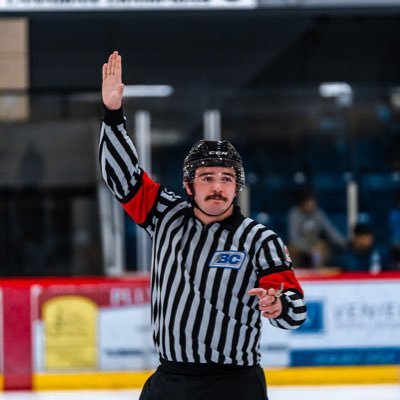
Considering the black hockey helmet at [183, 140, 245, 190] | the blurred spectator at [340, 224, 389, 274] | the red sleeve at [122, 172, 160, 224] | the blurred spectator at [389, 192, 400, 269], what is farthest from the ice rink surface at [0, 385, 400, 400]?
the black hockey helmet at [183, 140, 245, 190]

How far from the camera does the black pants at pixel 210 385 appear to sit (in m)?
2.76

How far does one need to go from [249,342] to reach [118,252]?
6.23 m

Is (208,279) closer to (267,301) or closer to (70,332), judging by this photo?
(267,301)

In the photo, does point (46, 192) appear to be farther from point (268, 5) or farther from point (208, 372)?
point (208, 372)

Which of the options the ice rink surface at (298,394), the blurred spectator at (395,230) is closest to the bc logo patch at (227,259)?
the ice rink surface at (298,394)

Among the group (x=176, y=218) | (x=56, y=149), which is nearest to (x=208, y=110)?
(x=56, y=149)

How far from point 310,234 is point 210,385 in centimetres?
619

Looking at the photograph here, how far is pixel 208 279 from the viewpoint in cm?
274

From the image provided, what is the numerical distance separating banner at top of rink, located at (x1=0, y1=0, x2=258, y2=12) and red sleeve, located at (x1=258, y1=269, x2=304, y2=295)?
627 centimetres

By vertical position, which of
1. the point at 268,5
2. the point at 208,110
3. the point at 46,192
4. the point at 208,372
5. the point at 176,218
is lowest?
the point at 208,372

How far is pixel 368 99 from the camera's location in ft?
30.6

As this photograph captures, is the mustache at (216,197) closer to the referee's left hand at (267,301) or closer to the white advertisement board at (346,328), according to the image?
the referee's left hand at (267,301)

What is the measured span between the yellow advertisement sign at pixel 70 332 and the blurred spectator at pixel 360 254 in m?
2.23

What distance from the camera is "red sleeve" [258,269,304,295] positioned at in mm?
2688
